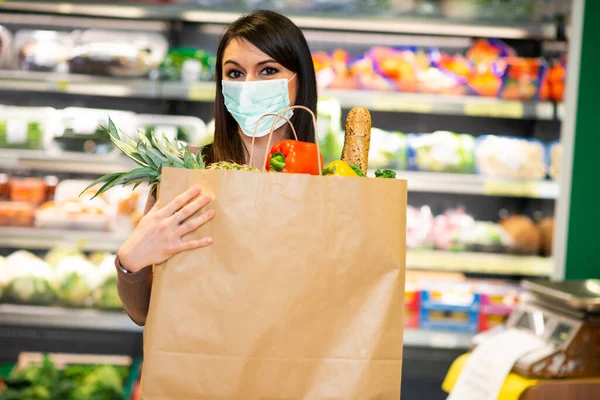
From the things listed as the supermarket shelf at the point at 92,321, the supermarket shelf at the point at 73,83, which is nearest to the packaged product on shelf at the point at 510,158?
the supermarket shelf at the point at 92,321

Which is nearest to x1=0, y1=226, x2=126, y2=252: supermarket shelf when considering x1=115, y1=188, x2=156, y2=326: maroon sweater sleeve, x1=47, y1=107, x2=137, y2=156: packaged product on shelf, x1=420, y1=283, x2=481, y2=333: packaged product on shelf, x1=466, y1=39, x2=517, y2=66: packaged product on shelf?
x1=47, y1=107, x2=137, y2=156: packaged product on shelf

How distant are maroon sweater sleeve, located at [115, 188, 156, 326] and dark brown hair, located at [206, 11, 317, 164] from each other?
303 millimetres

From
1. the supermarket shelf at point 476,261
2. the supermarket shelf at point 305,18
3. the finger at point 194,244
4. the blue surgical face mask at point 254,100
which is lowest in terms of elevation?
the supermarket shelf at point 476,261

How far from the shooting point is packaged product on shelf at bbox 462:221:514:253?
3.56 metres

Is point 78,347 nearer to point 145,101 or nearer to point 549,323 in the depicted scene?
point 145,101

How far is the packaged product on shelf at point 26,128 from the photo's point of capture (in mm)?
3486

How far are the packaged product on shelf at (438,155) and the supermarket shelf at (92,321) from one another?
2.97 feet

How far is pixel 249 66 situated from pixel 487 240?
2.28 metres

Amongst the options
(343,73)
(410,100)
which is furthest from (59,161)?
(410,100)

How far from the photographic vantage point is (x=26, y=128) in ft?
11.5

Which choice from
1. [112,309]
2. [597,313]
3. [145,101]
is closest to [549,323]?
[597,313]

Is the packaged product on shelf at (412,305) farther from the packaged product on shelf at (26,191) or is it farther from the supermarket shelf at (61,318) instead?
the packaged product on shelf at (26,191)

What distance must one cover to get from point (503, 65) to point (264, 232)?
8.94 ft

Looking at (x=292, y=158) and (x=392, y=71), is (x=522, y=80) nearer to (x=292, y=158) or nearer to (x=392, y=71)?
(x=392, y=71)
